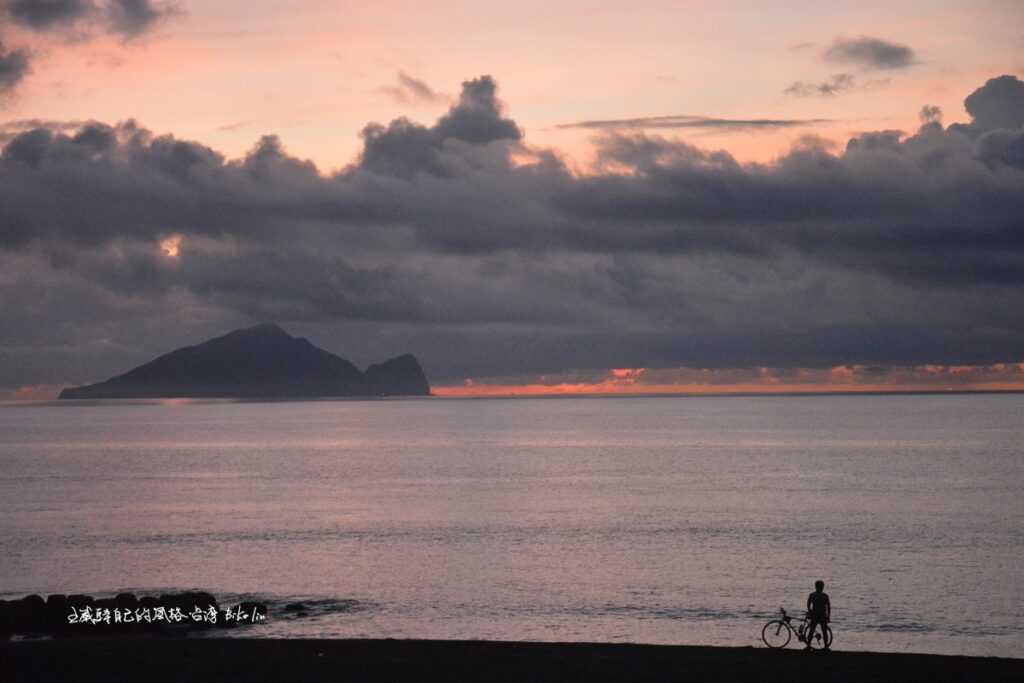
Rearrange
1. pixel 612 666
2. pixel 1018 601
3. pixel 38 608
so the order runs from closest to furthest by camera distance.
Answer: pixel 612 666, pixel 38 608, pixel 1018 601

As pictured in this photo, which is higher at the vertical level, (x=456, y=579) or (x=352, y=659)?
(x=352, y=659)

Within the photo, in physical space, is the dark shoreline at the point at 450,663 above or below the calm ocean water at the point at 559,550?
above

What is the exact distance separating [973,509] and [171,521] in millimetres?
71885

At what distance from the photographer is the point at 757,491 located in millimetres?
120688

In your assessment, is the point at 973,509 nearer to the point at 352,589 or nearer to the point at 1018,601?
the point at 1018,601

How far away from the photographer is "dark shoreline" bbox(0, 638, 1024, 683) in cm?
3061

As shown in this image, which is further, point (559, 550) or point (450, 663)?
point (559, 550)

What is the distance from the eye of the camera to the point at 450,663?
106 feet

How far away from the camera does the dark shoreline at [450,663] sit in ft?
100

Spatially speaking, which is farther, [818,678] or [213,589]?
[213,589]

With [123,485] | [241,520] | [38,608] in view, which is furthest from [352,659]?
[123,485]

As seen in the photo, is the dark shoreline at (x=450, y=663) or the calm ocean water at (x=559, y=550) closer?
the dark shoreline at (x=450, y=663)

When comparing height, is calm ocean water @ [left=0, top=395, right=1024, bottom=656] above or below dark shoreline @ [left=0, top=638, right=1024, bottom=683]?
below

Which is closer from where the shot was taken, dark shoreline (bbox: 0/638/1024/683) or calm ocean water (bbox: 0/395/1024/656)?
dark shoreline (bbox: 0/638/1024/683)
